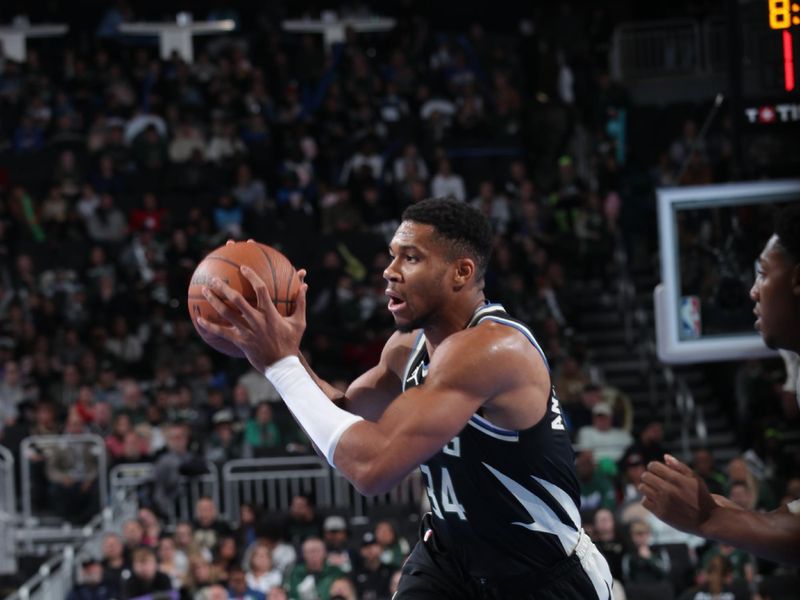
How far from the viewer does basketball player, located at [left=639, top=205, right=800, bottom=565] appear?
4078mm

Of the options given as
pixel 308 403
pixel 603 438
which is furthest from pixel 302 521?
pixel 308 403

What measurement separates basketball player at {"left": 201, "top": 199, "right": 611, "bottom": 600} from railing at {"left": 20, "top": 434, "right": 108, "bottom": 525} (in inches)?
342

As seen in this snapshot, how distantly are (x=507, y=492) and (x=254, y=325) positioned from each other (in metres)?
1.04

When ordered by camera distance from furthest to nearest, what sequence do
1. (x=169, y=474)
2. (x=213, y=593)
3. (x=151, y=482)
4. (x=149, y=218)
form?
(x=149, y=218)
(x=151, y=482)
(x=169, y=474)
(x=213, y=593)

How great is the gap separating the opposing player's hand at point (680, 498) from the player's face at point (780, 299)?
580 millimetres

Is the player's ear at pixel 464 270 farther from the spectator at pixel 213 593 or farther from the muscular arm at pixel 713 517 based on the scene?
the spectator at pixel 213 593

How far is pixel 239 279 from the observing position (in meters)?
4.50

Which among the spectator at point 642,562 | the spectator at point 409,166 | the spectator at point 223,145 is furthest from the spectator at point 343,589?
the spectator at point 223,145

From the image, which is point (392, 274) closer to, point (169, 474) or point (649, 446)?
point (169, 474)

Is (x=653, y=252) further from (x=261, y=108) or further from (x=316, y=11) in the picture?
(x=316, y=11)

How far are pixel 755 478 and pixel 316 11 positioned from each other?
12724 mm

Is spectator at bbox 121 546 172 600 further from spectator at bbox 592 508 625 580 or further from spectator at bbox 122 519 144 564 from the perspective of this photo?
spectator at bbox 592 508 625 580

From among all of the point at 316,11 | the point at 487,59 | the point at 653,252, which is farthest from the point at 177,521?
the point at 316,11

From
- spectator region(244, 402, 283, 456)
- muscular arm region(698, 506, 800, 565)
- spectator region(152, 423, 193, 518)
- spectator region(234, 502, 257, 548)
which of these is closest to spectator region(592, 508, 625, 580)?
spectator region(234, 502, 257, 548)
